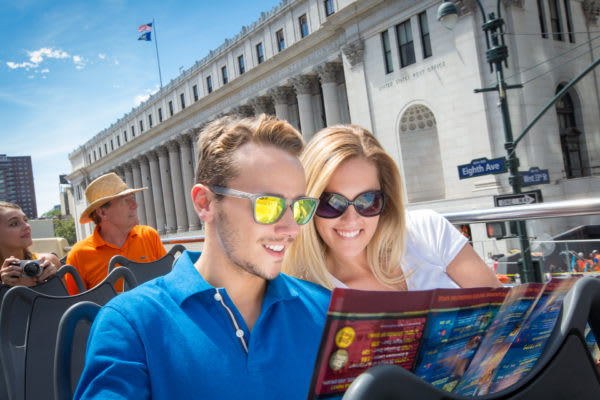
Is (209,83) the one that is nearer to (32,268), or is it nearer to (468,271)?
(32,268)

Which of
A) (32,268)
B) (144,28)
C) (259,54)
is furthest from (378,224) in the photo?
(144,28)

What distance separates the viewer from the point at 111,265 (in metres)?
3.99

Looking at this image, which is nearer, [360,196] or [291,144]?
[291,144]

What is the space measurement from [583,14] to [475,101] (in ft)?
37.4

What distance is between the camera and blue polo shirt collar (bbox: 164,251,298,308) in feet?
5.20

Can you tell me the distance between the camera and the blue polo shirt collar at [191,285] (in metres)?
1.58

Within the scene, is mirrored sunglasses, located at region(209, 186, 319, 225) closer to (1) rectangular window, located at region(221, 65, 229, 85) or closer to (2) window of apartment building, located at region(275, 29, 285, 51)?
(2) window of apartment building, located at region(275, 29, 285, 51)

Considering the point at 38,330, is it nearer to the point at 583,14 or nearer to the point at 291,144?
the point at 291,144

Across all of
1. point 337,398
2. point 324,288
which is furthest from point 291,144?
point 337,398

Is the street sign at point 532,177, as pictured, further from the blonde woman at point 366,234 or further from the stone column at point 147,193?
the stone column at point 147,193

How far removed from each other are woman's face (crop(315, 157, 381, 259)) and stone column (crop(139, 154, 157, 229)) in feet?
193

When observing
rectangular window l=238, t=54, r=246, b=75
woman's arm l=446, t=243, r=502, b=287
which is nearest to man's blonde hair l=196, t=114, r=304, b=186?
woman's arm l=446, t=243, r=502, b=287

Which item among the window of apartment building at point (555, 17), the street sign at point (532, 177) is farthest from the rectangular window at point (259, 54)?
the street sign at point (532, 177)

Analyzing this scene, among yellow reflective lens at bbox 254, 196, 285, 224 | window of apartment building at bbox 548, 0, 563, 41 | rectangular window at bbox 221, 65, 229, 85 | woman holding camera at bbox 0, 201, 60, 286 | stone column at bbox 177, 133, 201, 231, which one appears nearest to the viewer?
yellow reflective lens at bbox 254, 196, 285, 224
